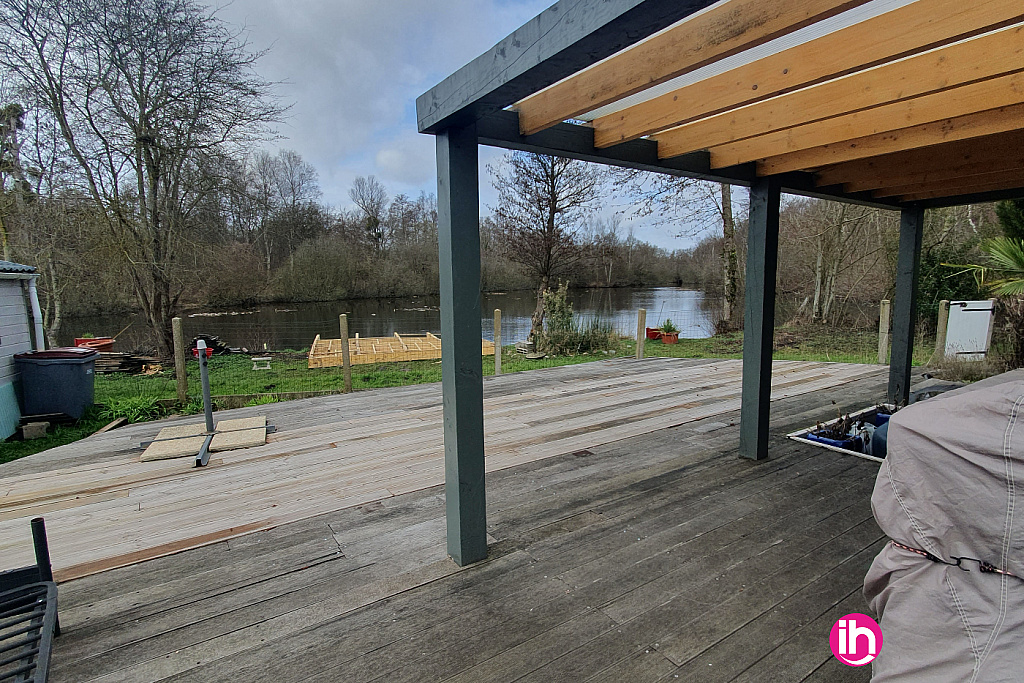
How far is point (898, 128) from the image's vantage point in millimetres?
2035

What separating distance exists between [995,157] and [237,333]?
45.1ft

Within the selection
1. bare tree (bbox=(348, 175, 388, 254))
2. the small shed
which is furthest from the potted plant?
bare tree (bbox=(348, 175, 388, 254))

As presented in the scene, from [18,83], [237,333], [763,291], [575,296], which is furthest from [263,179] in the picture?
[763,291]

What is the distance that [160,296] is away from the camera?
9055 mm

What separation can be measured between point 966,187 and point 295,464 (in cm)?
490

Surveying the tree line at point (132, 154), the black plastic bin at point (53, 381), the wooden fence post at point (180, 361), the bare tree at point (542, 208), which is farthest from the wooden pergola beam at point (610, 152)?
the bare tree at point (542, 208)

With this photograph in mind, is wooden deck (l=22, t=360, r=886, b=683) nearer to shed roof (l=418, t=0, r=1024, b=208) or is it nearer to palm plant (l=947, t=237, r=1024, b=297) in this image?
shed roof (l=418, t=0, r=1024, b=208)

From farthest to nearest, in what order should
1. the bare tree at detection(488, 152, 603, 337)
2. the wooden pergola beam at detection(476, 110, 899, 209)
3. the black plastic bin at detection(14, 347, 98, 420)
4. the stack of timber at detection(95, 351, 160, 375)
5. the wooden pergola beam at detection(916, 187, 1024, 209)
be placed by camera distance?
the bare tree at detection(488, 152, 603, 337) < the stack of timber at detection(95, 351, 160, 375) < the black plastic bin at detection(14, 347, 98, 420) < the wooden pergola beam at detection(916, 187, 1024, 209) < the wooden pergola beam at detection(476, 110, 899, 209)

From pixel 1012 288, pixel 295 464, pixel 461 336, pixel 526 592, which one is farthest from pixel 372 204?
pixel 526 592

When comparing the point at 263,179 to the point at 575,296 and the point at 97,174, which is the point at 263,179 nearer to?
the point at 97,174

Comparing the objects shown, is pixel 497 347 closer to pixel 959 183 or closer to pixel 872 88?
pixel 959 183

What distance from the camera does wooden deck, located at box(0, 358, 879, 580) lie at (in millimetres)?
2242

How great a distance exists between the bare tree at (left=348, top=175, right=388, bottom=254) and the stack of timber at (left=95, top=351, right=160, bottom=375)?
10.5 m

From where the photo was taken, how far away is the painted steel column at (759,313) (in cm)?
283
